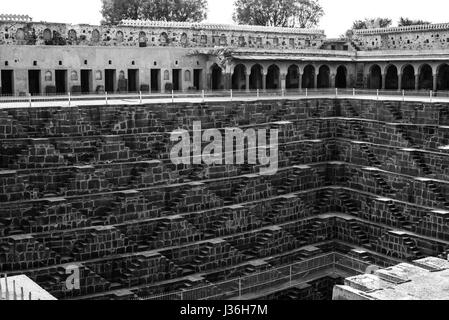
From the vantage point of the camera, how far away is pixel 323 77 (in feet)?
141

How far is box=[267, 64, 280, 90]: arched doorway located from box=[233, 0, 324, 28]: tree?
75.4 feet

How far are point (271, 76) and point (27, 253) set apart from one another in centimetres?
2451

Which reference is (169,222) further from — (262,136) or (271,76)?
(271,76)

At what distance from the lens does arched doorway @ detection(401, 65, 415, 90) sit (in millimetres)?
43281

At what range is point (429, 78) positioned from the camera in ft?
140

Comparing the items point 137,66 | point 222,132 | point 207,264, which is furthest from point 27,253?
point 137,66

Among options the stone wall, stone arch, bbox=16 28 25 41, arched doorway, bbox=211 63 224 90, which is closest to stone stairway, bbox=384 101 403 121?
the stone wall

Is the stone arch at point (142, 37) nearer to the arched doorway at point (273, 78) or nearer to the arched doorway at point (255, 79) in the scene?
the arched doorway at point (255, 79)

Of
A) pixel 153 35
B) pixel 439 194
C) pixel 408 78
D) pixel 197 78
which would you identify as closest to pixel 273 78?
pixel 197 78

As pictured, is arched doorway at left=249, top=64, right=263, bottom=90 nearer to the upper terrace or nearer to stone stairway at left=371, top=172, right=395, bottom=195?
the upper terrace

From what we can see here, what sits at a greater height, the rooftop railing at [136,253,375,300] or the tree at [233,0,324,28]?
the tree at [233,0,324,28]

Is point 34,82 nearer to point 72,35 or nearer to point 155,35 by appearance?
point 72,35

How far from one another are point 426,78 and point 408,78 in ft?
4.07

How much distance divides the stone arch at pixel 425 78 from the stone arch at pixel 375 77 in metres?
2.53
